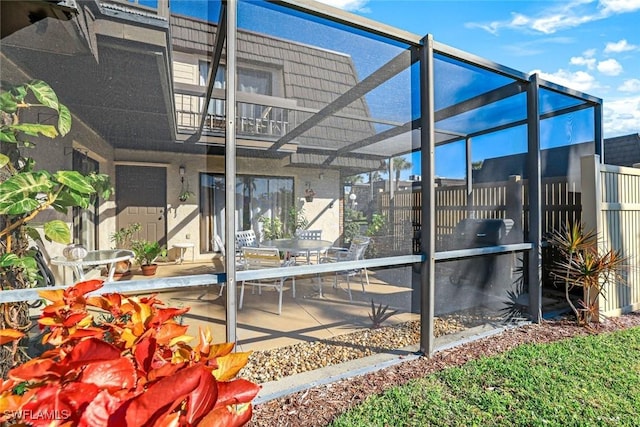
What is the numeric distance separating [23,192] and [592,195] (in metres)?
5.05

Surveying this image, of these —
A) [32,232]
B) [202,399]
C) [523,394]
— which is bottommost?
[523,394]

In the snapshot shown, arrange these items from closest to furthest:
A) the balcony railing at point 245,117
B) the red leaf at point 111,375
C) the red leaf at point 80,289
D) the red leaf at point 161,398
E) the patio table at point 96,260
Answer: the red leaf at point 161,398 → the red leaf at point 111,375 → the red leaf at point 80,289 → the patio table at point 96,260 → the balcony railing at point 245,117

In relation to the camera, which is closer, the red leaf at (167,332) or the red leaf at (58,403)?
the red leaf at (58,403)

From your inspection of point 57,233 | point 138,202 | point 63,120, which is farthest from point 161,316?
point 138,202

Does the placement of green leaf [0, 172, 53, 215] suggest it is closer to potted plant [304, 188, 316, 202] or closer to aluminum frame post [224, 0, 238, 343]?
aluminum frame post [224, 0, 238, 343]

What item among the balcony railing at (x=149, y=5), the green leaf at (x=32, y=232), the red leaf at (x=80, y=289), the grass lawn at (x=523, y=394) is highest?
the balcony railing at (x=149, y=5)

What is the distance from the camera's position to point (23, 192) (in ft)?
5.15

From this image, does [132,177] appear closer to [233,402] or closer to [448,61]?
[233,402]

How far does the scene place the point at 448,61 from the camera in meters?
2.90

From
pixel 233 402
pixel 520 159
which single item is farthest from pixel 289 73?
pixel 233 402

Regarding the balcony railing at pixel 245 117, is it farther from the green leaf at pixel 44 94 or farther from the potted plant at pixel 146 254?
the green leaf at pixel 44 94

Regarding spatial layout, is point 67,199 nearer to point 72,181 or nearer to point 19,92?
point 72,181

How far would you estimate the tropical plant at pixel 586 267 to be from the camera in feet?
10.8

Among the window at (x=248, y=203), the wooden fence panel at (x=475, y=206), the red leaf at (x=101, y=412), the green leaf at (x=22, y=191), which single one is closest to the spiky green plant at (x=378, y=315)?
the wooden fence panel at (x=475, y=206)
